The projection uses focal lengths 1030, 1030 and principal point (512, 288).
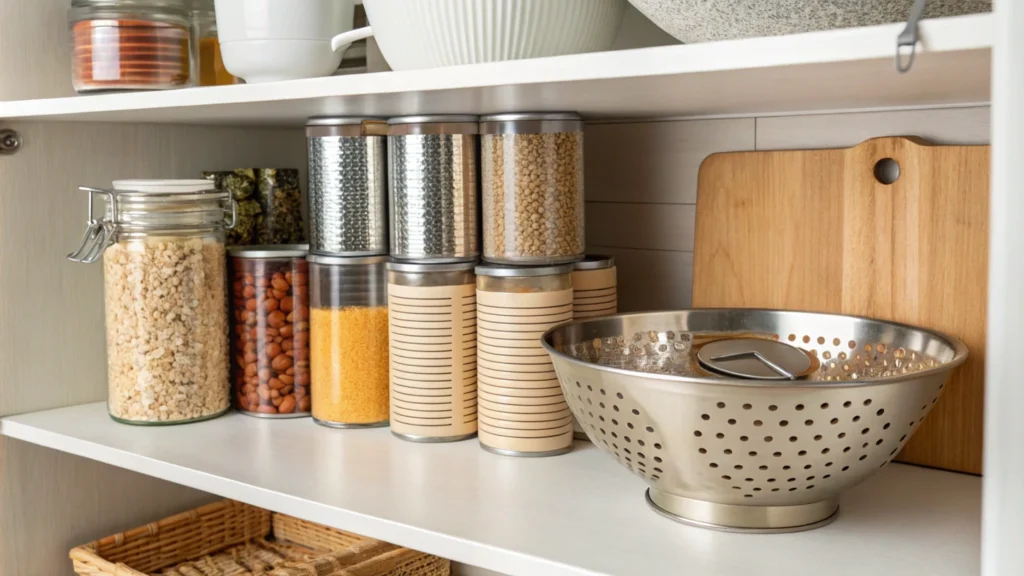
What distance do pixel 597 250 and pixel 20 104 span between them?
69 cm

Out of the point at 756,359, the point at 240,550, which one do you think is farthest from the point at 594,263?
the point at 240,550

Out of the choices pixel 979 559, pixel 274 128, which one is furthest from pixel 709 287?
pixel 274 128

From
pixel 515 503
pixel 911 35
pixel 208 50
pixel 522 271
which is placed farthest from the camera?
pixel 208 50

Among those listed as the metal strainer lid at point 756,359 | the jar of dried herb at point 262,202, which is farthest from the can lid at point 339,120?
the metal strainer lid at point 756,359

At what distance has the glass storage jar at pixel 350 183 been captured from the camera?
1.14 metres

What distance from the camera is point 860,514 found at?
85 centimetres

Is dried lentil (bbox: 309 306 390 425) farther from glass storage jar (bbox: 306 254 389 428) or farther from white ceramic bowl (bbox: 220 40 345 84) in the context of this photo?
white ceramic bowl (bbox: 220 40 345 84)

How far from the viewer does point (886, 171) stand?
3.26 feet

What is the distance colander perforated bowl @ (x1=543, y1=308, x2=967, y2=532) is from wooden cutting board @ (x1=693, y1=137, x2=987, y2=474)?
0.07 meters

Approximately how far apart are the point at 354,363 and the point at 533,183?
298mm

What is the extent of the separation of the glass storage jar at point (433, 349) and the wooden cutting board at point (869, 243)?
25cm

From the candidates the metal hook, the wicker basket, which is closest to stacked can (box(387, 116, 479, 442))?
the wicker basket

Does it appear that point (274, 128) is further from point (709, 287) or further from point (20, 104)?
point (709, 287)

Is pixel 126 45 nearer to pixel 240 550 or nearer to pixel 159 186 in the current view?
pixel 159 186
